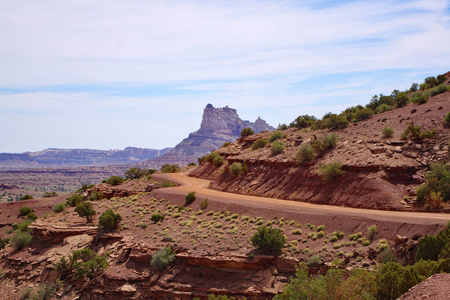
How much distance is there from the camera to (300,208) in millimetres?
30078

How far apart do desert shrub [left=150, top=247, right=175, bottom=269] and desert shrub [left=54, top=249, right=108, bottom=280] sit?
467 centimetres

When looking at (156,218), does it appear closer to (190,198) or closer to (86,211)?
(190,198)

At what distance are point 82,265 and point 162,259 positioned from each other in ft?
22.6

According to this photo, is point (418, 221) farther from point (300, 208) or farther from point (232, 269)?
point (232, 269)

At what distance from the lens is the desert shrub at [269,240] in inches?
979

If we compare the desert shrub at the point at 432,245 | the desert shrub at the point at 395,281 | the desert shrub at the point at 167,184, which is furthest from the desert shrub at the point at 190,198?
the desert shrub at the point at 395,281

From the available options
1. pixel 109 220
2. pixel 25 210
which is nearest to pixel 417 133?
pixel 109 220

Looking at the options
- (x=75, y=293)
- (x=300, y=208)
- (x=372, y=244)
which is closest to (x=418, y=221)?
(x=372, y=244)

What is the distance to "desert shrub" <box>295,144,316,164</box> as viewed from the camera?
123 feet

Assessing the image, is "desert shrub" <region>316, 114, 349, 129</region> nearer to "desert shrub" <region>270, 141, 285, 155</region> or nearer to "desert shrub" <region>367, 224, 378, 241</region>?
"desert shrub" <region>270, 141, 285, 155</region>

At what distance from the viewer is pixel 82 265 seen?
30078 millimetres

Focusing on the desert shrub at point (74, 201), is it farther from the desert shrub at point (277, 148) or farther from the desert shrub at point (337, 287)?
the desert shrub at point (337, 287)

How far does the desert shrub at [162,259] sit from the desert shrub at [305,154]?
15840mm

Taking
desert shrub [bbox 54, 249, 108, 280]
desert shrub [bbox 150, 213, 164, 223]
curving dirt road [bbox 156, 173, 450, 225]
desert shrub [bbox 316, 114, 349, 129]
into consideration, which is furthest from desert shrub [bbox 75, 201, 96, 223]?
desert shrub [bbox 316, 114, 349, 129]
